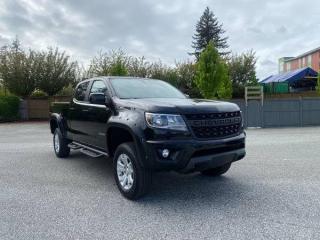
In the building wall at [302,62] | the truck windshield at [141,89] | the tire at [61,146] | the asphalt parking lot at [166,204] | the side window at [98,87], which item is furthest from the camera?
the building wall at [302,62]

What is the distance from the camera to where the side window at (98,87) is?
5.77 meters

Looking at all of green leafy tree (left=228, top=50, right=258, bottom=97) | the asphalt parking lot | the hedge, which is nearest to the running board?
the asphalt parking lot

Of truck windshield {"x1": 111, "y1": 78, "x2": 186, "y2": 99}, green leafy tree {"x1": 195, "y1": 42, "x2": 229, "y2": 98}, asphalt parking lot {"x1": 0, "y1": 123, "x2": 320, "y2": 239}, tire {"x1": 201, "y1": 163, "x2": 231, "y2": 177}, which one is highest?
green leafy tree {"x1": 195, "y1": 42, "x2": 229, "y2": 98}

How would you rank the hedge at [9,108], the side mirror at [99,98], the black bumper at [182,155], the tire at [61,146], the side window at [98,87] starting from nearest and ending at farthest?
the black bumper at [182,155] → the side mirror at [99,98] → the side window at [98,87] → the tire at [61,146] → the hedge at [9,108]

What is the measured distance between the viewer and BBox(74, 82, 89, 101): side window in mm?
6652

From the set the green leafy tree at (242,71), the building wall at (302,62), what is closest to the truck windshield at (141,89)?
the green leafy tree at (242,71)

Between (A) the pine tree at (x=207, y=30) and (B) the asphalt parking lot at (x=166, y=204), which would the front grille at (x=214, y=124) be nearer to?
(B) the asphalt parking lot at (x=166, y=204)

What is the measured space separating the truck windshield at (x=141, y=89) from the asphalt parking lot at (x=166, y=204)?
1.51 meters

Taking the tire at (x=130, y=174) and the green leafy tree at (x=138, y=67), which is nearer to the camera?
the tire at (x=130, y=174)

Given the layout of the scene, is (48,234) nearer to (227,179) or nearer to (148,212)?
(148,212)

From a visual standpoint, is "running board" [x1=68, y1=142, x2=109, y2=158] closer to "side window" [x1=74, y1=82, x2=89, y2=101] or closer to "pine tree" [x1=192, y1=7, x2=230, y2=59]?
"side window" [x1=74, y1=82, x2=89, y2=101]

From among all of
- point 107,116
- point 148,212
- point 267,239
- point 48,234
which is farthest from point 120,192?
point 267,239

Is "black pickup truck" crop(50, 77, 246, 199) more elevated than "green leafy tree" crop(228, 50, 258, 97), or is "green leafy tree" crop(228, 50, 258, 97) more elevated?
"green leafy tree" crop(228, 50, 258, 97)

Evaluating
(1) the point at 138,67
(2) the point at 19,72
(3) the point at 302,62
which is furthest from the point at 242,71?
(3) the point at 302,62
